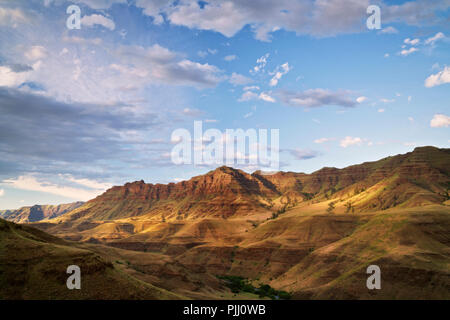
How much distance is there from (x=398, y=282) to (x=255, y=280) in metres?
51.4

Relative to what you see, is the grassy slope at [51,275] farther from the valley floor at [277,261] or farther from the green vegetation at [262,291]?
the green vegetation at [262,291]

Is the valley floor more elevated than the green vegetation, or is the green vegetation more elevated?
the valley floor

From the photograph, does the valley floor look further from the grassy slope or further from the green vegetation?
the green vegetation

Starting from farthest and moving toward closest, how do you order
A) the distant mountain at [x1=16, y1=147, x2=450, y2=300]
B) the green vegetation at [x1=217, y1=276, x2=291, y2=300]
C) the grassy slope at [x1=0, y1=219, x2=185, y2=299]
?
the green vegetation at [x1=217, y1=276, x2=291, y2=300]
the distant mountain at [x1=16, y1=147, x2=450, y2=300]
the grassy slope at [x1=0, y1=219, x2=185, y2=299]

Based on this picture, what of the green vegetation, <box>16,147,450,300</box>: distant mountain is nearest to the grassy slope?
<box>16,147,450,300</box>: distant mountain

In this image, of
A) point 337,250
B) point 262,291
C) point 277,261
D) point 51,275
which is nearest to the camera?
point 51,275

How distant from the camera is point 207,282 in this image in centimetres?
8300

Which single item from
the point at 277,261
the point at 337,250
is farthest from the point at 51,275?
the point at 277,261

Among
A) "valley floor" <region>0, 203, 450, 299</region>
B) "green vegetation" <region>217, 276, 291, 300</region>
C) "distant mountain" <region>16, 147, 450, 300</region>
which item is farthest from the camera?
"green vegetation" <region>217, 276, 291, 300</region>

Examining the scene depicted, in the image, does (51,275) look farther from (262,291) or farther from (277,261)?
(277,261)

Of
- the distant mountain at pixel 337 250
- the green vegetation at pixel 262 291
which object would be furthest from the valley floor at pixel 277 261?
the green vegetation at pixel 262 291
